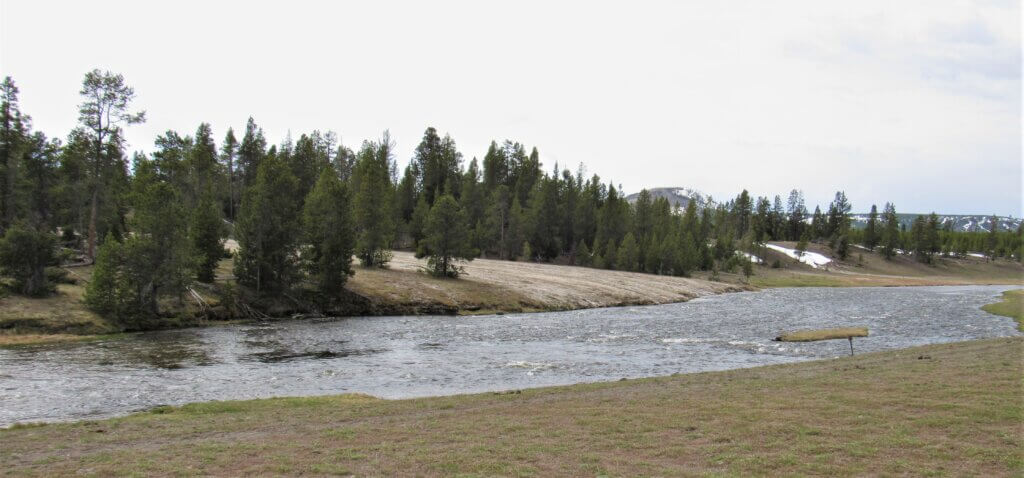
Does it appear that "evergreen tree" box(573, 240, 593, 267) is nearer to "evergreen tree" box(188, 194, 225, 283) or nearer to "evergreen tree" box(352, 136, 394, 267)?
"evergreen tree" box(352, 136, 394, 267)

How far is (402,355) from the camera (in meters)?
40.3

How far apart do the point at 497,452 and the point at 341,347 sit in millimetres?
30529

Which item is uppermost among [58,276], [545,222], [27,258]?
[545,222]

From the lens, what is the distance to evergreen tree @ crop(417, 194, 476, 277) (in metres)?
82.3

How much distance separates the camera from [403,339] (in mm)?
47656

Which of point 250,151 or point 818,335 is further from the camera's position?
point 250,151

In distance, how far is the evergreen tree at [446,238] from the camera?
82312mm

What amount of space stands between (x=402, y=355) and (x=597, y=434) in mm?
25429

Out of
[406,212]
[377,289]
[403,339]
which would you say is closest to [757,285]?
[406,212]

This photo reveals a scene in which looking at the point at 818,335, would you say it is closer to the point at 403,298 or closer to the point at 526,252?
the point at 403,298

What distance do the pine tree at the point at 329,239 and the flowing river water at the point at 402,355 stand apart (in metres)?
6.79

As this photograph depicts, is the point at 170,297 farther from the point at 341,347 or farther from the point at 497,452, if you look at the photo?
the point at 497,452

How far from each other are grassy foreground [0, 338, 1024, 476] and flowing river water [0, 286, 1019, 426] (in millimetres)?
6114

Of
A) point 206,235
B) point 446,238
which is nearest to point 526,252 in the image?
point 446,238
